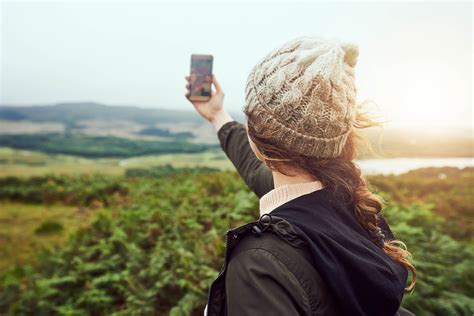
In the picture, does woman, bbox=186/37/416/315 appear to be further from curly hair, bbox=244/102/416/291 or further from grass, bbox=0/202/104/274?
grass, bbox=0/202/104/274

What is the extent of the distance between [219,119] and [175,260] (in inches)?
115

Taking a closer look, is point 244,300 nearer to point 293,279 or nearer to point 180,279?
point 293,279

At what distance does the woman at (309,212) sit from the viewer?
3.94ft

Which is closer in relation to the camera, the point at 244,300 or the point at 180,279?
the point at 244,300

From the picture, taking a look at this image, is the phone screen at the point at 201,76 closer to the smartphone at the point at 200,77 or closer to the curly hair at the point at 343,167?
the smartphone at the point at 200,77

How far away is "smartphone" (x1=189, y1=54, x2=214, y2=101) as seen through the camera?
2.79 m

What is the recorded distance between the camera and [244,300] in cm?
116

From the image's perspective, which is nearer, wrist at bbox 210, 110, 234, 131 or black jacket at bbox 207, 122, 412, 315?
black jacket at bbox 207, 122, 412, 315

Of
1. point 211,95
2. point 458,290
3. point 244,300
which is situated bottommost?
point 458,290

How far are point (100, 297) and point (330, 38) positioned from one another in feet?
14.8

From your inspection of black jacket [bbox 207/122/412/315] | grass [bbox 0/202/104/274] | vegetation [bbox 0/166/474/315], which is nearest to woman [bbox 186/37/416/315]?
black jacket [bbox 207/122/412/315]

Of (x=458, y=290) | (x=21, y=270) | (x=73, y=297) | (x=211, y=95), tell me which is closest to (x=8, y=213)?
(x=21, y=270)

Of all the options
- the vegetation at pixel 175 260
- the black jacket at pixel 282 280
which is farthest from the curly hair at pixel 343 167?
the vegetation at pixel 175 260

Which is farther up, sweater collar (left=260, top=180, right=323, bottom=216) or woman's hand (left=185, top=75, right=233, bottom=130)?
woman's hand (left=185, top=75, right=233, bottom=130)
